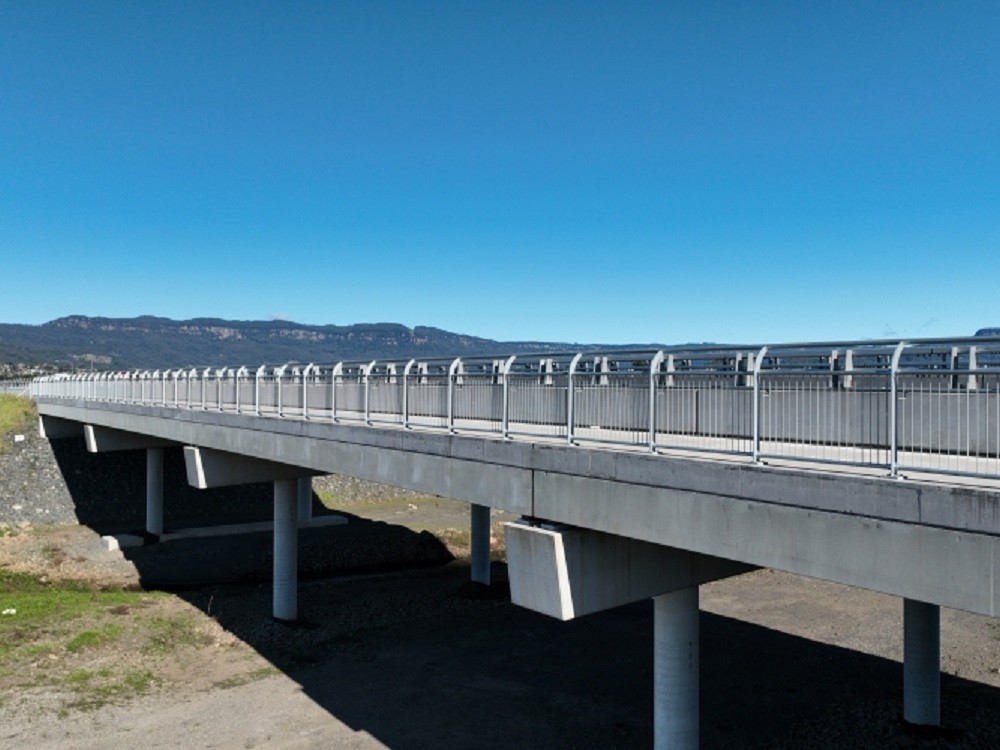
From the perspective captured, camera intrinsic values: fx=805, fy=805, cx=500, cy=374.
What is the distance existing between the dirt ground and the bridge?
3.04 m

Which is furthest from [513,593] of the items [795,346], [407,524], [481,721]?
[407,524]

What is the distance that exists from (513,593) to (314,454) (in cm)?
798

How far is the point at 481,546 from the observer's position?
28.7 m

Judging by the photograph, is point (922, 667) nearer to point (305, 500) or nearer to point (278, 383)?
point (278, 383)

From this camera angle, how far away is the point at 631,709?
687 inches

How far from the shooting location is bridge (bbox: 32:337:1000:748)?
7.34 meters

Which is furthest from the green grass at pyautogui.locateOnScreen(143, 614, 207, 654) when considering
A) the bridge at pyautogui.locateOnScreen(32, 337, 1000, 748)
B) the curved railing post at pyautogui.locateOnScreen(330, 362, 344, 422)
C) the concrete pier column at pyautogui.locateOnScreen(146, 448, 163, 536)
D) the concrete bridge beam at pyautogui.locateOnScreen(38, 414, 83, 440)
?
the concrete bridge beam at pyautogui.locateOnScreen(38, 414, 83, 440)

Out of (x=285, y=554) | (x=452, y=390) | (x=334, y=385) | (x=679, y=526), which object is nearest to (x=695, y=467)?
(x=679, y=526)

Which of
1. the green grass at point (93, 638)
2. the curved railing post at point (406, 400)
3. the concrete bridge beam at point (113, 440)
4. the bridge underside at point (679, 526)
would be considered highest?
the curved railing post at point (406, 400)

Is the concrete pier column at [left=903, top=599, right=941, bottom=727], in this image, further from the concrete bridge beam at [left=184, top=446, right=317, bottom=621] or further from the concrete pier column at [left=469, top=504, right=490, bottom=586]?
the concrete bridge beam at [left=184, top=446, right=317, bottom=621]

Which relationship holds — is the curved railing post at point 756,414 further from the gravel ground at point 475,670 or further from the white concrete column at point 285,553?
the white concrete column at point 285,553

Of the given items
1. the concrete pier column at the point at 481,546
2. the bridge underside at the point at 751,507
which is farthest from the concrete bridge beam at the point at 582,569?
the concrete pier column at the point at 481,546

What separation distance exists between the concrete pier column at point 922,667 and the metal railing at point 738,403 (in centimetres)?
538

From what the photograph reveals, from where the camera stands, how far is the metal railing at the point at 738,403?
308 inches
